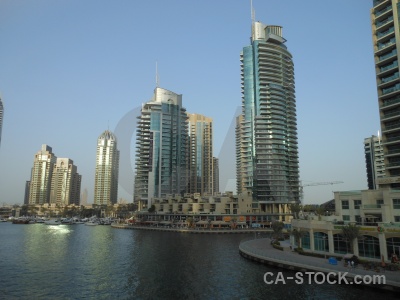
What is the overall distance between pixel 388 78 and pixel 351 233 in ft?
186

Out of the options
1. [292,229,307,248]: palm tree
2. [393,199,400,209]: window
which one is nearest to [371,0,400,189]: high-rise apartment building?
[393,199,400,209]: window

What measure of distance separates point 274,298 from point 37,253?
201 ft

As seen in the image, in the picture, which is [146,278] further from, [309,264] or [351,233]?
[351,233]

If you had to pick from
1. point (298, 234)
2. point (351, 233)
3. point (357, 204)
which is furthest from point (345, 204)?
point (351, 233)

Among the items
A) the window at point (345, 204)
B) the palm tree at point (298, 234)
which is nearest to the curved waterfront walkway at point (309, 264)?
the palm tree at point (298, 234)

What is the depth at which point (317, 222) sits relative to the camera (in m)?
59.9

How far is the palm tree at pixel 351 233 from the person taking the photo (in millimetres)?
52031

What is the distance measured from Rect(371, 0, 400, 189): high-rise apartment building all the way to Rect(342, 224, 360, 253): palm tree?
121ft

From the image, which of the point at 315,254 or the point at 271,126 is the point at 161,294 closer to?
the point at 315,254

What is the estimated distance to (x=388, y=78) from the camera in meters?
88.7

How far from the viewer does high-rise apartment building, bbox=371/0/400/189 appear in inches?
3349

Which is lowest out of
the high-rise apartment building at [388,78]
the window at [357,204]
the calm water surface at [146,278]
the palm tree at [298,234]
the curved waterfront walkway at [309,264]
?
the calm water surface at [146,278]

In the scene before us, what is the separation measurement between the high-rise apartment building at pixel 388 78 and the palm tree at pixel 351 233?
36.8 m

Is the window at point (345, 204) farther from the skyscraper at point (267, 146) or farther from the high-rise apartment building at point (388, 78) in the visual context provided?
the skyscraper at point (267, 146)
